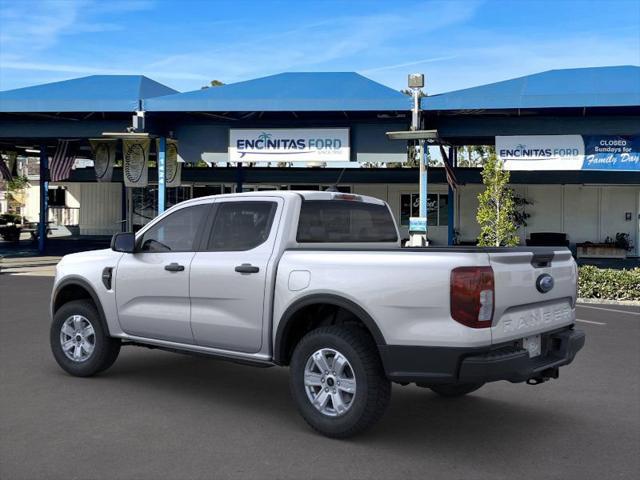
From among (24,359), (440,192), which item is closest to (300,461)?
(24,359)

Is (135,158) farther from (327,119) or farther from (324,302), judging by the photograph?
(324,302)

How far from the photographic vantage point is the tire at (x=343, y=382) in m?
4.75

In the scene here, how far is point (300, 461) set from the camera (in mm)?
4527

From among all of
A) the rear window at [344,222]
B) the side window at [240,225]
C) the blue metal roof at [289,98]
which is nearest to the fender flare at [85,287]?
the side window at [240,225]

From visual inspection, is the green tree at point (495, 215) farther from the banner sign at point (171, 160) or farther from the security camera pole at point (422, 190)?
the banner sign at point (171, 160)

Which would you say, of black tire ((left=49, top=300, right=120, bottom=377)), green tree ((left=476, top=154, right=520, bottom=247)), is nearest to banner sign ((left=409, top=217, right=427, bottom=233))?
green tree ((left=476, top=154, right=520, bottom=247))

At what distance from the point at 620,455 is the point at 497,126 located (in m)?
17.4

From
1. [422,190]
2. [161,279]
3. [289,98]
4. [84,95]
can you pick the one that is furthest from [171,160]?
[161,279]

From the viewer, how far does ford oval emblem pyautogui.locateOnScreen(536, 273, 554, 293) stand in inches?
190

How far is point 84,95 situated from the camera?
21094 mm

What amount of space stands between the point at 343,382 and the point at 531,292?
1.53 metres

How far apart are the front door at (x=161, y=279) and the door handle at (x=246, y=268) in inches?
25.4

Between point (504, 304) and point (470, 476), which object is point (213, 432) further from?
point (504, 304)

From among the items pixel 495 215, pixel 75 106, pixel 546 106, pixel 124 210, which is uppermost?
pixel 75 106
